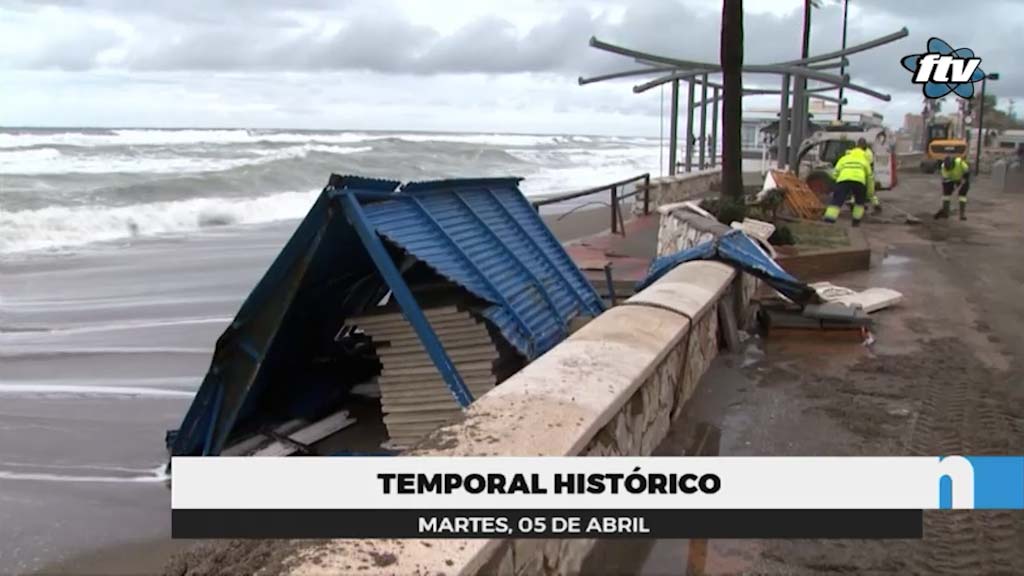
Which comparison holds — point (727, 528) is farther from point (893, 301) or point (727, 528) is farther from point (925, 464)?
point (893, 301)

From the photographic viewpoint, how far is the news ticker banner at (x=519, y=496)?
107 inches

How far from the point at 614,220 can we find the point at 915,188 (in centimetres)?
1743

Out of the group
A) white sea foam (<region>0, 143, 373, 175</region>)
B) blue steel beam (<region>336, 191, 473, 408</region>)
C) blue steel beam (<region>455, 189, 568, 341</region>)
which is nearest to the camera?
blue steel beam (<region>336, 191, 473, 408</region>)

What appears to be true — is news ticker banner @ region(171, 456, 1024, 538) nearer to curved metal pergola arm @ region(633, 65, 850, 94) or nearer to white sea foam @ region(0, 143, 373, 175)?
curved metal pergola arm @ region(633, 65, 850, 94)

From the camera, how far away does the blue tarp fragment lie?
7.32 m

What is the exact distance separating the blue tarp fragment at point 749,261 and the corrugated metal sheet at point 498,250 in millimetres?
1119

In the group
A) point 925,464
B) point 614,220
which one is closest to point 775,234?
point 614,220

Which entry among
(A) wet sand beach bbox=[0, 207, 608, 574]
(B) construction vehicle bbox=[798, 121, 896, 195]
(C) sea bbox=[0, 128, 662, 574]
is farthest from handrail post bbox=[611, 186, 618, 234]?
(A) wet sand beach bbox=[0, 207, 608, 574]

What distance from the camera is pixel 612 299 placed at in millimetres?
9711

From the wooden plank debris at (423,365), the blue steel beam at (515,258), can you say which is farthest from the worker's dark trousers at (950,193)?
the wooden plank debris at (423,365)

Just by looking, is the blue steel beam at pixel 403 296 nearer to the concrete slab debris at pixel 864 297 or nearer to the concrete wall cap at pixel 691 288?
the concrete wall cap at pixel 691 288

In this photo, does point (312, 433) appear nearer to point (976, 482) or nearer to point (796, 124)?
point (976, 482)

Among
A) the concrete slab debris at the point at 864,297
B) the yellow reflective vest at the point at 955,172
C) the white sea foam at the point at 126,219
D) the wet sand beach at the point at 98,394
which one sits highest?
the yellow reflective vest at the point at 955,172

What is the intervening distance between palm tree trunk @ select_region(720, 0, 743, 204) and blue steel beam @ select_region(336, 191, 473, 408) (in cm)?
758
